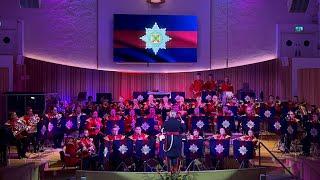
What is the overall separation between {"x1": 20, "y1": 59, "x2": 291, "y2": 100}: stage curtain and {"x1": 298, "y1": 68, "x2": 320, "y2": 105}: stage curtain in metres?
0.71

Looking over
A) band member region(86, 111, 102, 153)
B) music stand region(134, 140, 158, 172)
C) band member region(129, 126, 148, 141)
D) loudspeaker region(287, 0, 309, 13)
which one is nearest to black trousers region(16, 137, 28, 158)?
band member region(86, 111, 102, 153)

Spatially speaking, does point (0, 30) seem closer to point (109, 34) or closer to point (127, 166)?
point (109, 34)

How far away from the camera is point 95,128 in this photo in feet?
54.9

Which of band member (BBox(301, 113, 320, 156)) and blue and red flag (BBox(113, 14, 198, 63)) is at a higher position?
blue and red flag (BBox(113, 14, 198, 63))

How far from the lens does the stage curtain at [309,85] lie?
22.6 m

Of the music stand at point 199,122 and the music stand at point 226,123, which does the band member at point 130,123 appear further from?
the music stand at point 226,123

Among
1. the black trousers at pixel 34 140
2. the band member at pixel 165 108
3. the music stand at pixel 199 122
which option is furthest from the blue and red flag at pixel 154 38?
the music stand at pixel 199 122

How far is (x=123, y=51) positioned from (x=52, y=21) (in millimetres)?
3876

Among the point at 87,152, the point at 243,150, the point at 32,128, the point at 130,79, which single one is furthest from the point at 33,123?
the point at 130,79

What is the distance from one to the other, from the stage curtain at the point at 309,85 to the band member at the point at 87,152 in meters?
11.8

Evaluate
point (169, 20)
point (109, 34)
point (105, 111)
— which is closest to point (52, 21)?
point (109, 34)

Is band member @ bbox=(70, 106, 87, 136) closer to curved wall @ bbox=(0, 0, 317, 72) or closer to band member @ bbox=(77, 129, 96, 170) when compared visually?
band member @ bbox=(77, 129, 96, 170)

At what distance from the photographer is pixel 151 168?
14305mm

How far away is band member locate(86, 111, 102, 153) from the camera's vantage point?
1645 centimetres
